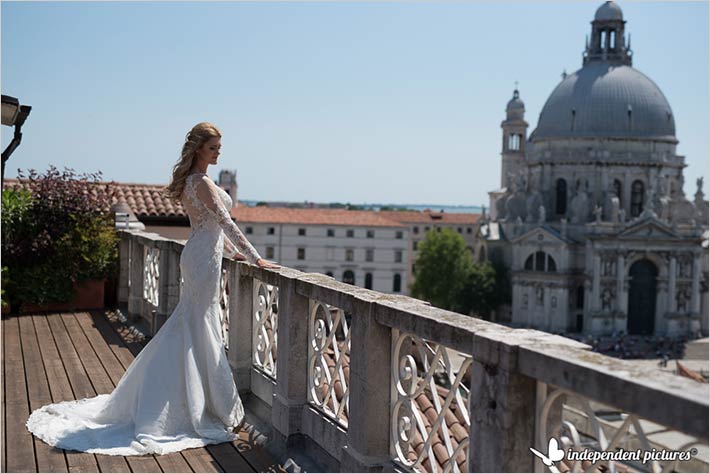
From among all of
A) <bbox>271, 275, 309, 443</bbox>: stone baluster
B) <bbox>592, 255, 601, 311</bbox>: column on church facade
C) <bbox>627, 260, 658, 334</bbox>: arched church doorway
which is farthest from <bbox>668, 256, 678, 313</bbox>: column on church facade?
<bbox>271, 275, 309, 443</bbox>: stone baluster

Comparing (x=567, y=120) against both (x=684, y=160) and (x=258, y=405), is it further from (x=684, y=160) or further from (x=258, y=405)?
(x=258, y=405)

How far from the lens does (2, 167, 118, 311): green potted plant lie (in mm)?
9688

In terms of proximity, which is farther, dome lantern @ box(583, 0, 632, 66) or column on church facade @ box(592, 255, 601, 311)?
dome lantern @ box(583, 0, 632, 66)

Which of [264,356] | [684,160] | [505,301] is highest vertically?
[684,160]

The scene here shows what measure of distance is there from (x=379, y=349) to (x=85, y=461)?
1751 millimetres

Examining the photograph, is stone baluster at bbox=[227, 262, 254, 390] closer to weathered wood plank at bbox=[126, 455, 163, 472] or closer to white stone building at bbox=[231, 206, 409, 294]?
weathered wood plank at bbox=[126, 455, 163, 472]

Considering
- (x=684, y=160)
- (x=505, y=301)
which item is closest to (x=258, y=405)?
(x=505, y=301)

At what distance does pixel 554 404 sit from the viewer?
2656 millimetres

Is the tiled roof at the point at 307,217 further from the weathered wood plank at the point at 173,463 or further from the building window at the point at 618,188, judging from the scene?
the weathered wood plank at the point at 173,463

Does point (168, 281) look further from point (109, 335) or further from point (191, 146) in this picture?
point (191, 146)

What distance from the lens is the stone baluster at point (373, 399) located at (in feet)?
12.3

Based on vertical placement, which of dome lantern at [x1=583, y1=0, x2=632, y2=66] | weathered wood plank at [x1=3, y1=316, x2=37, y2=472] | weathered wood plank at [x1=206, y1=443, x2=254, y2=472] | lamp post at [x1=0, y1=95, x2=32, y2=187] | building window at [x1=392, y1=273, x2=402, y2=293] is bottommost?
building window at [x1=392, y1=273, x2=402, y2=293]

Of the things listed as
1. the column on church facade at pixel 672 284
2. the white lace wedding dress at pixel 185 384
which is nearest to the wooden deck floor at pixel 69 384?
the white lace wedding dress at pixel 185 384

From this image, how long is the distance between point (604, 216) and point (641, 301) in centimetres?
763
